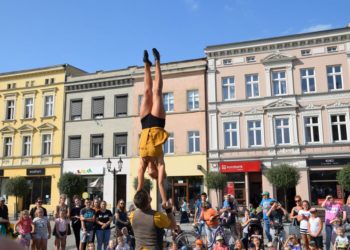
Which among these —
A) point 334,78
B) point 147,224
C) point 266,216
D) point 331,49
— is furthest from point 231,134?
point 147,224

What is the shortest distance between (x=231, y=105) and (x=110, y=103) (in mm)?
10344

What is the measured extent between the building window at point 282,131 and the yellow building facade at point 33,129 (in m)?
18.0

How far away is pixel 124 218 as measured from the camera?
1169 centimetres

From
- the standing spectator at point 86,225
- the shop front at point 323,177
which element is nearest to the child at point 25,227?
the standing spectator at point 86,225

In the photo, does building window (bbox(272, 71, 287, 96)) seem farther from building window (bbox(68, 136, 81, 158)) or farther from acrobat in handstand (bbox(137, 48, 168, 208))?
acrobat in handstand (bbox(137, 48, 168, 208))

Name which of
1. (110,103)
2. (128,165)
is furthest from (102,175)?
(110,103)

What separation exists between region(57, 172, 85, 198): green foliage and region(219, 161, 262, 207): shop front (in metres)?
11.3

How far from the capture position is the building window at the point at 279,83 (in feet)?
90.7

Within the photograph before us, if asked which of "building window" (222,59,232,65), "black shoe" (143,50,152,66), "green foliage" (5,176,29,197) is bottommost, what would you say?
"green foliage" (5,176,29,197)

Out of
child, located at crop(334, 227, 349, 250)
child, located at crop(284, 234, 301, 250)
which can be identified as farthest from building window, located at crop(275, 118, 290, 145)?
child, located at crop(284, 234, 301, 250)

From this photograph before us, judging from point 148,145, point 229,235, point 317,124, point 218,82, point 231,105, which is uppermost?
point 218,82

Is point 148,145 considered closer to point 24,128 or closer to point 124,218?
point 124,218

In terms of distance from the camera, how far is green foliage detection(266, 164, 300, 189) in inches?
965

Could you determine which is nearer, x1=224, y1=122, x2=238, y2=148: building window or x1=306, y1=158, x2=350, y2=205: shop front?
x1=306, y1=158, x2=350, y2=205: shop front
